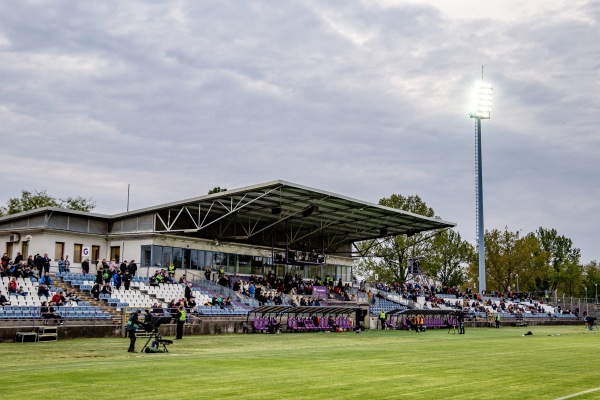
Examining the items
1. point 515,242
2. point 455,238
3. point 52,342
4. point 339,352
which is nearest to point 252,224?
point 52,342

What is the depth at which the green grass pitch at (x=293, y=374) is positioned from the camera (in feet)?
43.9

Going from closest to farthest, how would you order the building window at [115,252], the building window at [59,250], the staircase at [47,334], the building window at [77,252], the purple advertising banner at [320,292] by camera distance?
the staircase at [47,334] < the building window at [59,250] < the building window at [77,252] < the building window at [115,252] < the purple advertising banner at [320,292]

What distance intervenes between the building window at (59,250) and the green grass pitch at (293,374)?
22.2 meters

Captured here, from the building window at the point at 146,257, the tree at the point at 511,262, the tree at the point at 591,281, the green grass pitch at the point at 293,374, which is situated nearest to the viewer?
the green grass pitch at the point at 293,374

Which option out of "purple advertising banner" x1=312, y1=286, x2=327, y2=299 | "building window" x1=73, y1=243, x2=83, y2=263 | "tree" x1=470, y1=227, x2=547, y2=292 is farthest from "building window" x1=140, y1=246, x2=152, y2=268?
"tree" x1=470, y1=227, x2=547, y2=292

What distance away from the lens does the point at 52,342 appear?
29.2m

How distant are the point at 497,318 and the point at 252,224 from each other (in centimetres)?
2130

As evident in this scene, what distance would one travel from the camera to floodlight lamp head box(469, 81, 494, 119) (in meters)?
71.7

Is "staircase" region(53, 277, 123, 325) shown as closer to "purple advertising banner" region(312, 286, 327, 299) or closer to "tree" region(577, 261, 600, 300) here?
"purple advertising banner" region(312, 286, 327, 299)

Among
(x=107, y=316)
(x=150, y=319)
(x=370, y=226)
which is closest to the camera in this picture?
(x=150, y=319)

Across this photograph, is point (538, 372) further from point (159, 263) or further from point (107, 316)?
point (159, 263)

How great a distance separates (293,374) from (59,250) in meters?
34.6

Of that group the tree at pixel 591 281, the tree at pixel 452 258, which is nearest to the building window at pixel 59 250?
the tree at pixel 452 258

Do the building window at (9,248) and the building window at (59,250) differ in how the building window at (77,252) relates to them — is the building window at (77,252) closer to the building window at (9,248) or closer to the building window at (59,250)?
the building window at (59,250)
